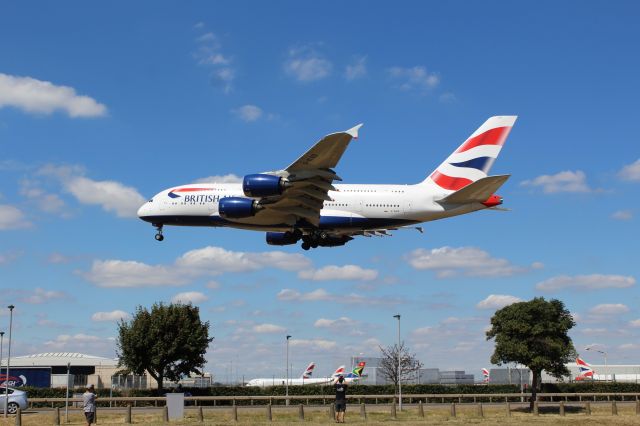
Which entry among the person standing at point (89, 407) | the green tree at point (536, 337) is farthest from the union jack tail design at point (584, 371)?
the person standing at point (89, 407)

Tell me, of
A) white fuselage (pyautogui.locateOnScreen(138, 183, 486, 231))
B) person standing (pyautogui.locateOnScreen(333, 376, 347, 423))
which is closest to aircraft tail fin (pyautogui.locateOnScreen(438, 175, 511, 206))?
white fuselage (pyautogui.locateOnScreen(138, 183, 486, 231))

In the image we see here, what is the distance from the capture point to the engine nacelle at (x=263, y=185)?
1823 inches

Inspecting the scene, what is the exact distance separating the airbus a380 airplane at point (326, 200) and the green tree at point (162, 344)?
655 inches

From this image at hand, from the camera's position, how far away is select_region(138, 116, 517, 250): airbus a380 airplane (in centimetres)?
4684

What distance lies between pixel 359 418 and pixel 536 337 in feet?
111

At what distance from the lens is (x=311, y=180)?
47781 millimetres

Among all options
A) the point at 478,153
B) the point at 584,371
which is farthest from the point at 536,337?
the point at 584,371

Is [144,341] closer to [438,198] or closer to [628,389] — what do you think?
[438,198]

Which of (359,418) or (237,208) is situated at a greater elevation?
(237,208)

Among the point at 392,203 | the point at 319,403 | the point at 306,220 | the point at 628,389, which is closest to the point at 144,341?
the point at 319,403

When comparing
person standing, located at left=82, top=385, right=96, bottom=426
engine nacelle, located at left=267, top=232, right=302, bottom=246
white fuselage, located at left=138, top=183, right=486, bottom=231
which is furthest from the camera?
engine nacelle, located at left=267, top=232, right=302, bottom=246

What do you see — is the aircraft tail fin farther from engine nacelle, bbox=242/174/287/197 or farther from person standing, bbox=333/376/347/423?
person standing, bbox=333/376/347/423

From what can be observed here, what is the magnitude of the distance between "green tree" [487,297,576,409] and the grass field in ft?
49.5

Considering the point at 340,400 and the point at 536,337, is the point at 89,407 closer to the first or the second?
the point at 340,400
